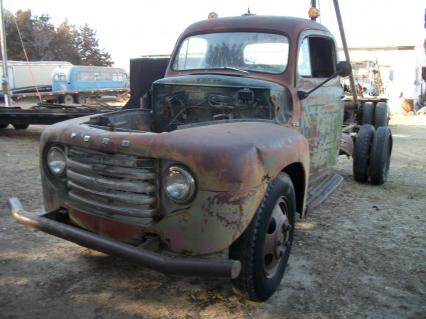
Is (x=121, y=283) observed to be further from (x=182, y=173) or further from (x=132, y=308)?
(x=182, y=173)

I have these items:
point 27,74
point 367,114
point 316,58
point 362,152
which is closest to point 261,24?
point 316,58

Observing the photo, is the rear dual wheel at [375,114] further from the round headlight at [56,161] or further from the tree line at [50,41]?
the tree line at [50,41]

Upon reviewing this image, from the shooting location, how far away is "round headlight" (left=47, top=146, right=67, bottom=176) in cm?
329

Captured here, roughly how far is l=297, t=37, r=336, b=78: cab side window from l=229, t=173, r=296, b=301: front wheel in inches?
59.5

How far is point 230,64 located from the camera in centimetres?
439

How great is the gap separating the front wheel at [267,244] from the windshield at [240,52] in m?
1.45

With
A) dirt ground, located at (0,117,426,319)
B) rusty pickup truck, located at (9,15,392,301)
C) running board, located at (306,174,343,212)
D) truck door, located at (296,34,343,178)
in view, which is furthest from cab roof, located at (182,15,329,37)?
dirt ground, located at (0,117,426,319)

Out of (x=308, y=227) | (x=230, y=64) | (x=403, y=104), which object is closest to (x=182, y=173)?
(x=230, y=64)

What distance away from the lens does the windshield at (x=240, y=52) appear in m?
4.26

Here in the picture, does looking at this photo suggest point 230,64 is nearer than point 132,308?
No

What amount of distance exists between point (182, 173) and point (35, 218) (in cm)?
115

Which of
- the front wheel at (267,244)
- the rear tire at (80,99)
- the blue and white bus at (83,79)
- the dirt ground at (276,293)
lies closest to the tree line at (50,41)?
the blue and white bus at (83,79)

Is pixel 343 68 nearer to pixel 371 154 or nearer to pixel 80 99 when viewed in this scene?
pixel 371 154

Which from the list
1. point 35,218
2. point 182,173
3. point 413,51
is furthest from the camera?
point 413,51
